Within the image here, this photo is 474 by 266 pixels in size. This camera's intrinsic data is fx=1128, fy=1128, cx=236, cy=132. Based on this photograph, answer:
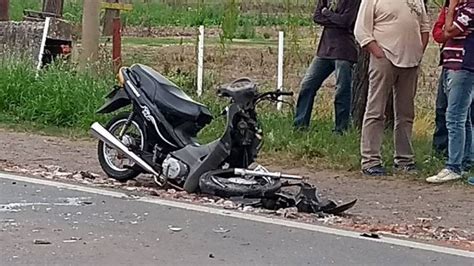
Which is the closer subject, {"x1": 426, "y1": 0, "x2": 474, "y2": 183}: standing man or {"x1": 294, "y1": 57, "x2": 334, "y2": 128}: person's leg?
{"x1": 426, "y1": 0, "x2": 474, "y2": 183}: standing man

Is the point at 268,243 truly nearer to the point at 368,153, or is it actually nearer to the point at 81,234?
the point at 81,234

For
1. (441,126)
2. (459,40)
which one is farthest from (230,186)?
(441,126)

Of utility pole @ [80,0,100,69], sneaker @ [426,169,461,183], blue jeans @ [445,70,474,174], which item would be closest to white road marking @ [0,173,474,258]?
sneaker @ [426,169,461,183]

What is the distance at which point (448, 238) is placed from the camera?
304 inches

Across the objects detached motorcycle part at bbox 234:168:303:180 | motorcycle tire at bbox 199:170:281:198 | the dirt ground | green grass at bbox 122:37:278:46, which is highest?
detached motorcycle part at bbox 234:168:303:180

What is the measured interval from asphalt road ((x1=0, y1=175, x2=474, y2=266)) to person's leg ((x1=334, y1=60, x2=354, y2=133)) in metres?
3.74

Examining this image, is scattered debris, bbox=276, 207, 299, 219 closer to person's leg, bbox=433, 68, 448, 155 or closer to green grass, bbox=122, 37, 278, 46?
person's leg, bbox=433, 68, 448, 155

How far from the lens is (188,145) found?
29.9 ft

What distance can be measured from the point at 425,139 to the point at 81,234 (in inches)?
209

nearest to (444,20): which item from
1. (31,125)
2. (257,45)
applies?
(31,125)

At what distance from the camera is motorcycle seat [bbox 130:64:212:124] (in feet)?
30.2

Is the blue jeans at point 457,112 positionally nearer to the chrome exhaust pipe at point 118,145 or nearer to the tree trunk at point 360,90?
the tree trunk at point 360,90

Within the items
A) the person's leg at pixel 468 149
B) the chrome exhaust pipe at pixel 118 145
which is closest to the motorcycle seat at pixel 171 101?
the chrome exhaust pipe at pixel 118 145

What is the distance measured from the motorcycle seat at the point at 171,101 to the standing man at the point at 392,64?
1713 millimetres
